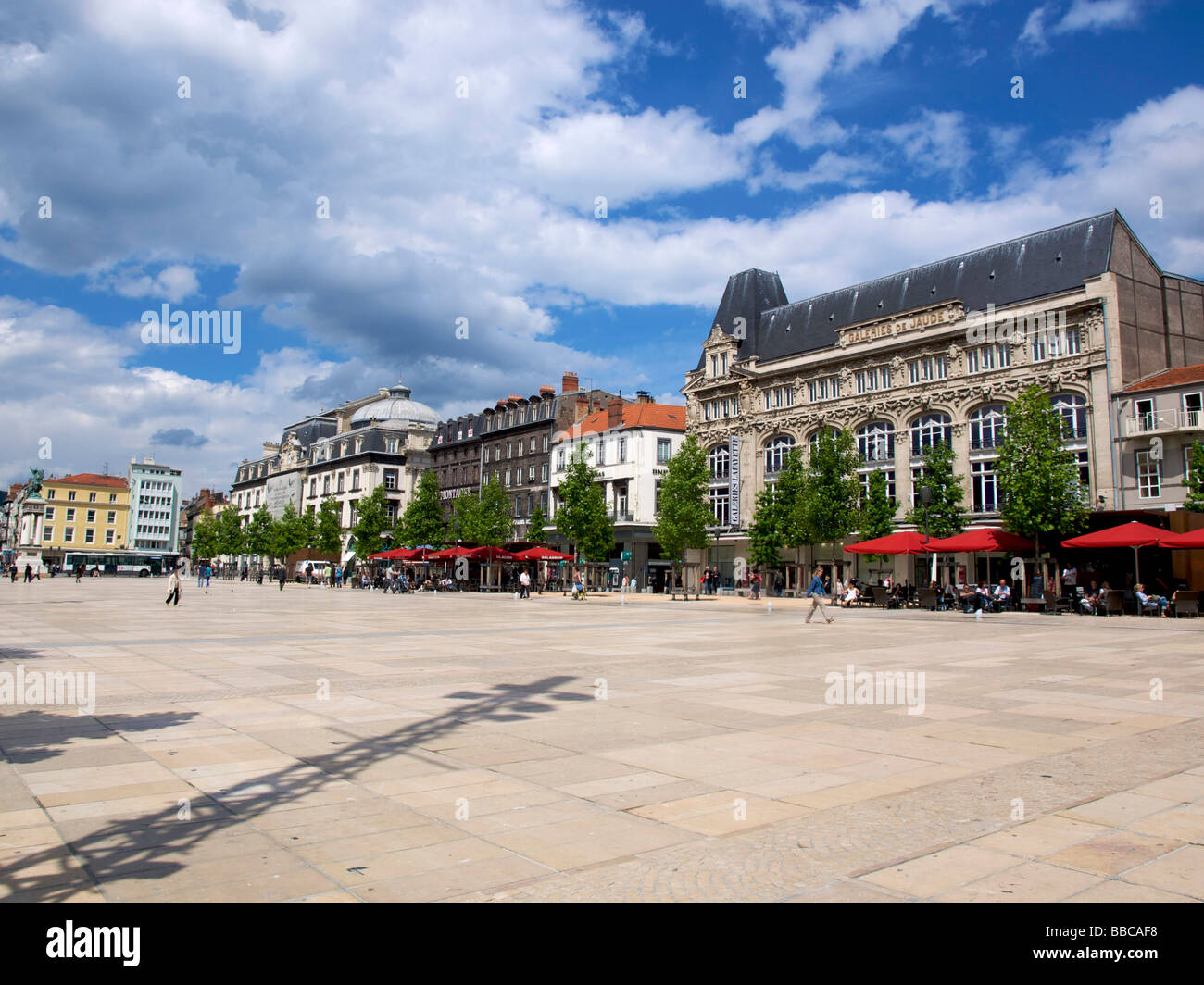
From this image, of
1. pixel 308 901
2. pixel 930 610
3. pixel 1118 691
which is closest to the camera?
pixel 308 901

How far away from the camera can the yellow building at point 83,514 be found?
412 feet


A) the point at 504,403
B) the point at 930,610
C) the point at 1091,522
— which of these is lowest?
the point at 930,610

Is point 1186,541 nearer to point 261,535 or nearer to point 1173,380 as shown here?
point 1173,380

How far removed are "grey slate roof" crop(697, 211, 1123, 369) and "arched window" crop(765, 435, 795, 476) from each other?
613 cm

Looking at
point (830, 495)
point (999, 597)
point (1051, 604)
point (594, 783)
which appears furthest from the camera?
point (830, 495)

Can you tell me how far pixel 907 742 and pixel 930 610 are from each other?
3079 centimetres

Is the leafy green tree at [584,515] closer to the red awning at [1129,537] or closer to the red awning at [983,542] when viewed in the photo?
the red awning at [983,542]

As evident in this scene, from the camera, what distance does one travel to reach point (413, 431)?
318 feet

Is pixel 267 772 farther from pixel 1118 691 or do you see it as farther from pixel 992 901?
pixel 1118 691

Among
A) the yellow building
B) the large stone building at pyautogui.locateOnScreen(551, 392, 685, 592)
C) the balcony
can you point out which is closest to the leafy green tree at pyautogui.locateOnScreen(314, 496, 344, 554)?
the large stone building at pyautogui.locateOnScreen(551, 392, 685, 592)

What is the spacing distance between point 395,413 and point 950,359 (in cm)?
7139

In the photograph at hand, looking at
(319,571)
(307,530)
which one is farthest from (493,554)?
(307,530)

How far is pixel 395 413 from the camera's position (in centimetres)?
10300
